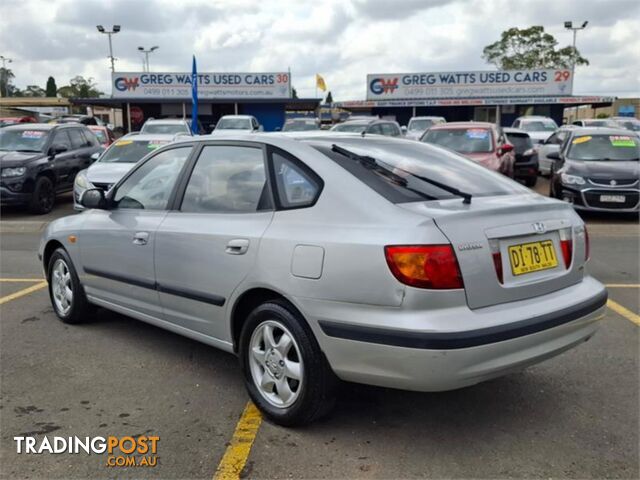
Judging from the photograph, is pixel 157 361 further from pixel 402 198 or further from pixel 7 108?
pixel 7 108

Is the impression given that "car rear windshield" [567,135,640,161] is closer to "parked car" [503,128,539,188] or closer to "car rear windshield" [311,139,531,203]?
"parked car" [503,128,539,188]

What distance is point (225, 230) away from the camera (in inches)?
139

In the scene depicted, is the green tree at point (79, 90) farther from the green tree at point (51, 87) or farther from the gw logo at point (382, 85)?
the gw logo at point (382, 85)

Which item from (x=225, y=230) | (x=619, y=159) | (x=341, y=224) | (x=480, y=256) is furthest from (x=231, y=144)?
(x=619, y=159)

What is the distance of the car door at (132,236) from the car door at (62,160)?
820 centimetres

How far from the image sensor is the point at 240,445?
3.11 meters

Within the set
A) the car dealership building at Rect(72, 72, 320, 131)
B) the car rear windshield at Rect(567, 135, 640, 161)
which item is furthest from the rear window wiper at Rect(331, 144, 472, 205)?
the car dealership building at Rect(72, 72, 320, 131)

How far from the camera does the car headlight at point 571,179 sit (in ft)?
33.8

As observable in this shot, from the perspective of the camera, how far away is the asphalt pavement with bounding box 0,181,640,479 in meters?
2.93

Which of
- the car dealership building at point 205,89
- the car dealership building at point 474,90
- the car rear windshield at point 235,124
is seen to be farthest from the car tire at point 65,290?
the car dealership building at point 474,90

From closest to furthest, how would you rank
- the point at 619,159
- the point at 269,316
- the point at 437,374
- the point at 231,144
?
the point at 437,374 → the point at 269,316 → the point at 231,144 → the point at 619,159

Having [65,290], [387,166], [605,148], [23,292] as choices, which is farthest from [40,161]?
[605,148]

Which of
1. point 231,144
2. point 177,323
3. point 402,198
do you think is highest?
point 231,144

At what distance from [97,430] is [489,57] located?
6832 centimetres
